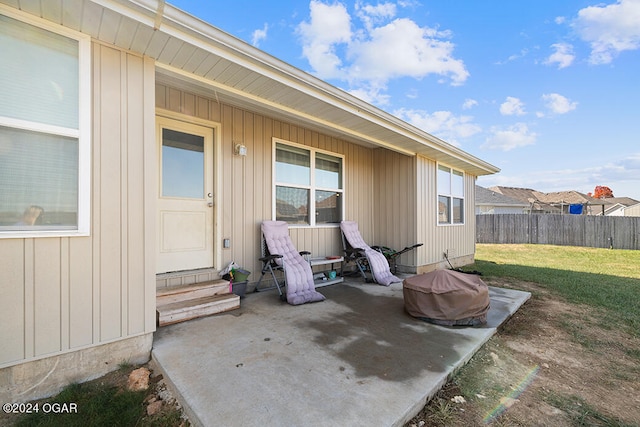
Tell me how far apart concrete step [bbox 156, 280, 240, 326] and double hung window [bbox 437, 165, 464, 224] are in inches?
194

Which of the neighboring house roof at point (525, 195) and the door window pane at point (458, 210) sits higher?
the neighboring house roof at point (525, 195)

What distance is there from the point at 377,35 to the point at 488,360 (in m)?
7.83

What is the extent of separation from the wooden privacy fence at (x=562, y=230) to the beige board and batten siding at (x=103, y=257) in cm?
1470

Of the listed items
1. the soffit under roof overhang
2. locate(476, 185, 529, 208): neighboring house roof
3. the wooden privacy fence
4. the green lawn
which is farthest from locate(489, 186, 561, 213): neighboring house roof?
the soffit under roof overhang

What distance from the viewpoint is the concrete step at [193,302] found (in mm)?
2725

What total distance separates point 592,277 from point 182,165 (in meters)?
8.10

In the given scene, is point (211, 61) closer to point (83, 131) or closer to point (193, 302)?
point (83, 131)

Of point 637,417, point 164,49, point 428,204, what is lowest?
point 637,417

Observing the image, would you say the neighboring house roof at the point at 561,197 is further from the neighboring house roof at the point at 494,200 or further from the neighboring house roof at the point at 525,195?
the neighboring house roof at the point at 494,200

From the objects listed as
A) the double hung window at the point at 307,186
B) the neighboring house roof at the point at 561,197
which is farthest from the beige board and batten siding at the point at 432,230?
the neighboring house roof at the point at 561,197

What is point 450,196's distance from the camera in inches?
258

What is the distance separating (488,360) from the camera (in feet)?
7.43

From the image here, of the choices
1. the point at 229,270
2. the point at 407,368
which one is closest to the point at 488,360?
the point at 407,368

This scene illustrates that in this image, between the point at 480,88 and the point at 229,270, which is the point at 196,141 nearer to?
the point at 229,270
